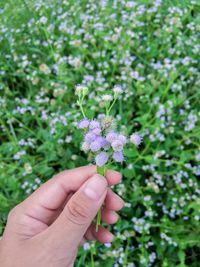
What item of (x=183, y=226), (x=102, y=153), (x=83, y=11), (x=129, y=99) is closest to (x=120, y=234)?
(x=183, y=226)

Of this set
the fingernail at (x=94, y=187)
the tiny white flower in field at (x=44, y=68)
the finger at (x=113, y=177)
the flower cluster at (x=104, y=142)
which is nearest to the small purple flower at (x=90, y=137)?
the flower cluster at (x=104, y=142)

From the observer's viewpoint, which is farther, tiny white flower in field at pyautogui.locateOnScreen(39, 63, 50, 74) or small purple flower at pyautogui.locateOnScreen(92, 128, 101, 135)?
tiny white flower in field at pyautogui.locateOnScreen(39, 63, 50, 74)

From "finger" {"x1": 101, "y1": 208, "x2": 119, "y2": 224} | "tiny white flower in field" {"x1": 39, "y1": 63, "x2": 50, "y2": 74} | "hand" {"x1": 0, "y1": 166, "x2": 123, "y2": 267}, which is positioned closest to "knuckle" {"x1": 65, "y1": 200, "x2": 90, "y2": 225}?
"hand" {"x1": 0, "y1": 166, "x2": 123, "y2": 267}

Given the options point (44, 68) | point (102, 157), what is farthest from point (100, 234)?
point (44, 68)

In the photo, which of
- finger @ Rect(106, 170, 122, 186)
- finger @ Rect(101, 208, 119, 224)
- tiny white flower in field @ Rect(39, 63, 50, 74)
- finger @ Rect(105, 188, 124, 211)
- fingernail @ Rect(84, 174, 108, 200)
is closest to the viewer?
fingernail @ Rect(84, 174, 108, 200)

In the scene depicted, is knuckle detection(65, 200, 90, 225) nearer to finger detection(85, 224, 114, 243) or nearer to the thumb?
the thumb

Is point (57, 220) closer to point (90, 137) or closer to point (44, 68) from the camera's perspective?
point (90, 137)

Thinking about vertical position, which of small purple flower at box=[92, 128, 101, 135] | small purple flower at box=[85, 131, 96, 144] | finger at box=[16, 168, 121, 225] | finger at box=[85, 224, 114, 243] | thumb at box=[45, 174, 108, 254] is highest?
small purple flower at box=[92, 128, 101, 135]

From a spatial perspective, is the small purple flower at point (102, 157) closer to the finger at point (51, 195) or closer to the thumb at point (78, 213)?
the thumb at point (78, 213)
